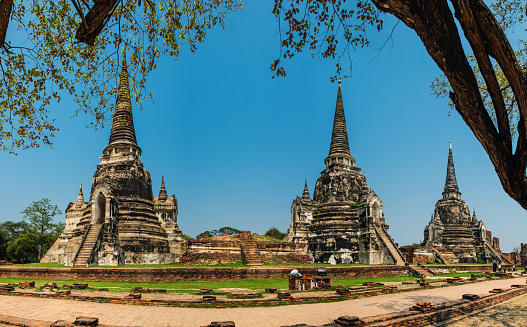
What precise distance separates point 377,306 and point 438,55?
7.52 meters

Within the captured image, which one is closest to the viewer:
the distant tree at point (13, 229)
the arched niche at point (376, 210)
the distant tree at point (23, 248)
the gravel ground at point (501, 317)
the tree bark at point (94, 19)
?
the tree bark at point (94, 19)

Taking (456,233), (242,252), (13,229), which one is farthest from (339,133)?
(13,229)

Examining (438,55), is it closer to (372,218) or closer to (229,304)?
(229,304)

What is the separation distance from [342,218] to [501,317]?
17278 mm

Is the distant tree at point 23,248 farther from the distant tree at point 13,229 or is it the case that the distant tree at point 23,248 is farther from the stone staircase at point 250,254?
the stone staircase at point 250,254

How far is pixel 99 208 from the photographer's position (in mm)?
23906

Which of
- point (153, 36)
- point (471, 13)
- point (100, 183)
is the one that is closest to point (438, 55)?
point (471, 13)

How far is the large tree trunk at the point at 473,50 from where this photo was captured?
447cm

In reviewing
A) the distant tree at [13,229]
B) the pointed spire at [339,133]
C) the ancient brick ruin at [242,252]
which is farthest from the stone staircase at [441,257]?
the distant tree at [13,229]

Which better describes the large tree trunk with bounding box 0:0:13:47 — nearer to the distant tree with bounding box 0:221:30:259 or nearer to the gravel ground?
the gravel ground

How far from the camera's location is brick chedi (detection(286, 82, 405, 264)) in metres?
24.7

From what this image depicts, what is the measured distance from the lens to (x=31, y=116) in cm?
808

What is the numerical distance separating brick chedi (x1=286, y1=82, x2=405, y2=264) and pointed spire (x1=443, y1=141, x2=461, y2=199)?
15499 millimetres

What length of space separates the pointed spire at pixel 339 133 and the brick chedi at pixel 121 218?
14.4 meters
